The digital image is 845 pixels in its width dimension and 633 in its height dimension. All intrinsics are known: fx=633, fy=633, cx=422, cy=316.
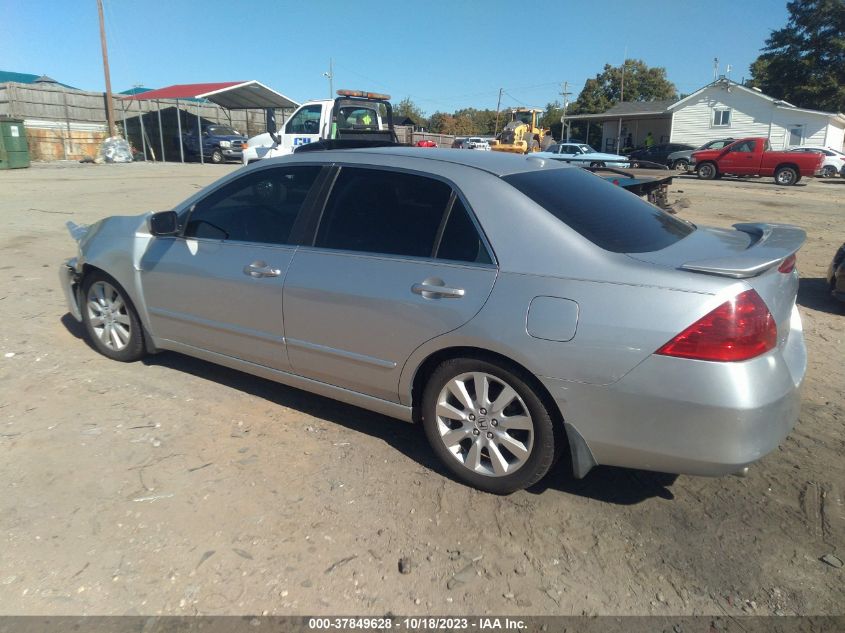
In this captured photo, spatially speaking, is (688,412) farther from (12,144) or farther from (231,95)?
(231,95)

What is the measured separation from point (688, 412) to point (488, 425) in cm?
90

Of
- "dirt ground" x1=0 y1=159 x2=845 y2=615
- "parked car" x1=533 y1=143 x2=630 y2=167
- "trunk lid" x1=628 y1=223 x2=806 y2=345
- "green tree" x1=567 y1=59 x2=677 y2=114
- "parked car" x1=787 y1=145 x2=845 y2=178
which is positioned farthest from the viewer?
"green tree" x1=567 y1=59 x2=677 y2=114

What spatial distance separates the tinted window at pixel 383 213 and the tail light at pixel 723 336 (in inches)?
49.9

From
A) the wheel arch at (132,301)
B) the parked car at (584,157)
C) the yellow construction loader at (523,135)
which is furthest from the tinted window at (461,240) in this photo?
the yellow construction loader at (523,135)

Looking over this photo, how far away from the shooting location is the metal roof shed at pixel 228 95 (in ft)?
95.8

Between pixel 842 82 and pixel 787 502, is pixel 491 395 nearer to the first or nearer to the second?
pixel 787 502

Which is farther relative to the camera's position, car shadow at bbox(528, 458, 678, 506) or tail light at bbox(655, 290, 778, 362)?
car shadow at bbox(528, 458, 678, 506)

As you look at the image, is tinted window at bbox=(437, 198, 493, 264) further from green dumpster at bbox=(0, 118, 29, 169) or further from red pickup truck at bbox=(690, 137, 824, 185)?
green dumpster at bbox=(0, 118, 29, 169)

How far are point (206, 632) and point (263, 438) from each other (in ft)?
4.66

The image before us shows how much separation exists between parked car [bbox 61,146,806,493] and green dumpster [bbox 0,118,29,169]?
23.5m

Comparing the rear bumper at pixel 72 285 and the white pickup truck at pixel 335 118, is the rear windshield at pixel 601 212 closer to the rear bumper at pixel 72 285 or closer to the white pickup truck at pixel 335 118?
the rear bumper at pixel 72 285

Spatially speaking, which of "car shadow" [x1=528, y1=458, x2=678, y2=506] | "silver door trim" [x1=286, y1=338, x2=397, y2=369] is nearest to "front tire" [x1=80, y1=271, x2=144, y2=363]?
"silver door trim" [x1=286, y1=338, x2=397, y2=369]

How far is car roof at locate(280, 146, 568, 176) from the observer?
3.31 meters

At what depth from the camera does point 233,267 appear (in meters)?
3.78
